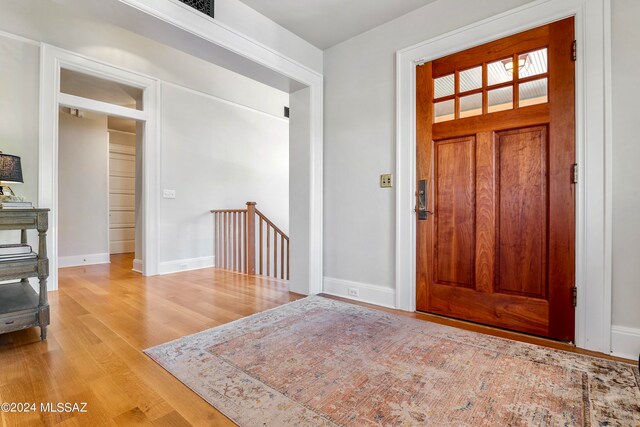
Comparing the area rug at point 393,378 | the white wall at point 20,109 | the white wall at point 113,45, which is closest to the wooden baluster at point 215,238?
the white wall at point 113,45

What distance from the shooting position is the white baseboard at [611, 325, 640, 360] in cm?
173

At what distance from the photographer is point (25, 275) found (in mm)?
1946

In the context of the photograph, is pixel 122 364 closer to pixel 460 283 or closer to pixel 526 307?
pixel 460 283

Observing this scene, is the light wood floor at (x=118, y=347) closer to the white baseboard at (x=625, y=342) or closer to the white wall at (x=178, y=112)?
the white wall at (x=178, y=112)

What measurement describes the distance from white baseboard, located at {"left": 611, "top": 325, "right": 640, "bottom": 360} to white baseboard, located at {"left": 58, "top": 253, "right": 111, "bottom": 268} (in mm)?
6319

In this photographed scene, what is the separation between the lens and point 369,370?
62.7 inches

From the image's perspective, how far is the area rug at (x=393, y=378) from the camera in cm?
124

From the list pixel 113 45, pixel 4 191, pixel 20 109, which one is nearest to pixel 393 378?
pixel 4 191

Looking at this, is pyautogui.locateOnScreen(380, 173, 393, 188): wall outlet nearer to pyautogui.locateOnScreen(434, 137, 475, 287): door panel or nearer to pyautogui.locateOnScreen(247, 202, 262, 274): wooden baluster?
pyautogui.locateOnScreen(434, 137, 475, 287): door panel

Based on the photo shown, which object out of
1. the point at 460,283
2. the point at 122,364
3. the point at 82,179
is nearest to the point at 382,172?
the point at 460,283

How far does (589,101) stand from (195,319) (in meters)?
3.07

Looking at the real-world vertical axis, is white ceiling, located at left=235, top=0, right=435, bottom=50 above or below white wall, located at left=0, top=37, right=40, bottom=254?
above

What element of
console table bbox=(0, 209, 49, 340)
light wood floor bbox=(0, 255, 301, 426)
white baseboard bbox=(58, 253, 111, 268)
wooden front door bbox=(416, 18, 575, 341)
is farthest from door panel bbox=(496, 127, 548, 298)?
white baseboard bbox=(58, 253, 111, 268)

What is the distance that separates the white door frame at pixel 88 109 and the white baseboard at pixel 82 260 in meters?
1.78
